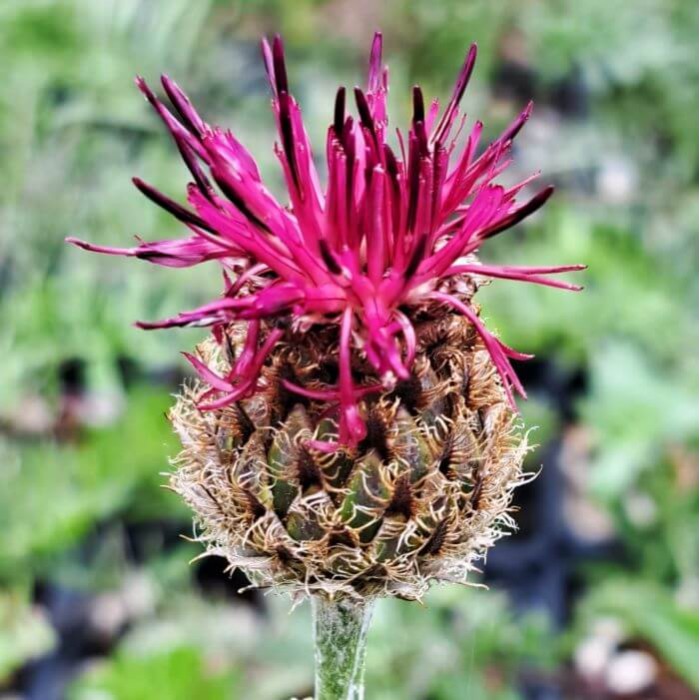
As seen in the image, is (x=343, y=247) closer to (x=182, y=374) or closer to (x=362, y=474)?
(x=362, y=474)

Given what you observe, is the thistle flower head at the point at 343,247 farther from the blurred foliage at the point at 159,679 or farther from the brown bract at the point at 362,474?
the blurred foliage at the point at 159,679

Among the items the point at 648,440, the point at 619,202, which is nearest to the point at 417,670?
the point at 648,440

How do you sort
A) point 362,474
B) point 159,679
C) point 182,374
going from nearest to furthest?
point 362,474 → point 159,679 → point 182,374

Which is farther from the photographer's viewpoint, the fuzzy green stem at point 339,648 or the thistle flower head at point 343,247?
the fuzzy green stem at point 339,648

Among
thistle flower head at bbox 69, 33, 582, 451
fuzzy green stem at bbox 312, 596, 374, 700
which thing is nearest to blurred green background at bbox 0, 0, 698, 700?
fuzzy green stem at bbox 312, 596, 374, 700

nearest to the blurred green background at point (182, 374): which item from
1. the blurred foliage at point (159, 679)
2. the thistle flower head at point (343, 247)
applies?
the blurred foliage at point (159, 679)

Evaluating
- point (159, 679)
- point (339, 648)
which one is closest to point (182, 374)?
point (159, 679)
